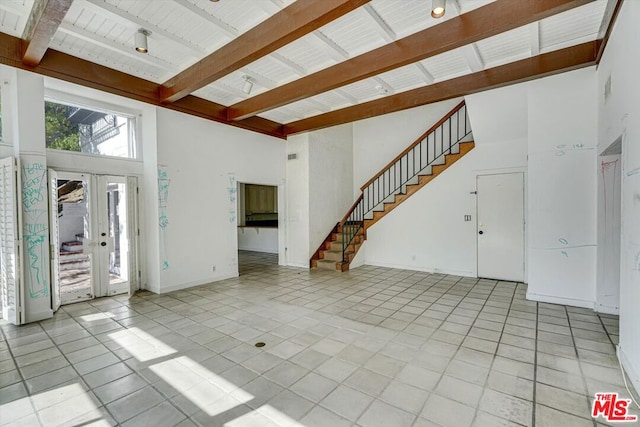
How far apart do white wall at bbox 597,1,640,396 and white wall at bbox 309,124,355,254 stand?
5368 millimetres

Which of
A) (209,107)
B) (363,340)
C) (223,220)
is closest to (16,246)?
(223,220)

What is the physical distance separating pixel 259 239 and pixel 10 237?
6.86 m

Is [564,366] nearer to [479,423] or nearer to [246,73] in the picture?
[479,423]

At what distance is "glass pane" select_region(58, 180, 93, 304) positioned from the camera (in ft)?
14.8

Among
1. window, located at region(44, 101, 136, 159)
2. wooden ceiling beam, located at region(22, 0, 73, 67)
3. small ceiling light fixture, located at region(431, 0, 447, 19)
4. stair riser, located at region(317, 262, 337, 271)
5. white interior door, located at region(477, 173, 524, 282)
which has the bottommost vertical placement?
stair riser, located at region(317, 262, 337, 271)

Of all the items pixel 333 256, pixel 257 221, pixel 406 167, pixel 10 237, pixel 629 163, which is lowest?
pixel 333 256

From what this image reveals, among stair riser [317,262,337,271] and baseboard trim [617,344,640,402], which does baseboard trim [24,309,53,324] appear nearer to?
stair riser [317,262,337,271]

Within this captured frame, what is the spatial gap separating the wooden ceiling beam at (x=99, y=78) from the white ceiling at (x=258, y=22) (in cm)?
10

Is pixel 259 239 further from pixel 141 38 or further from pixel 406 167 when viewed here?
pixel 141 38

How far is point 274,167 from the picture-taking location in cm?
725

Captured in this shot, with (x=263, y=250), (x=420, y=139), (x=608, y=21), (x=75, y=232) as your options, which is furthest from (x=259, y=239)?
(x=608, y=21)

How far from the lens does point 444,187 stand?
643cm

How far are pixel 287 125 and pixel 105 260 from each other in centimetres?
468

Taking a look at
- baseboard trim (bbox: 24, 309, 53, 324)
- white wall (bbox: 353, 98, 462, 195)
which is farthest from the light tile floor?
white wall (bbox: 353, 98, 462, 195)
